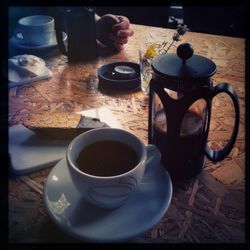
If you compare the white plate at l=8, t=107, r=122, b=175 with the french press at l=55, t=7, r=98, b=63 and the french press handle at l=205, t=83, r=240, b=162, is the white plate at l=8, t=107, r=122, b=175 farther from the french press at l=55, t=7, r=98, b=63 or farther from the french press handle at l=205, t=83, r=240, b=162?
the french press at l=55, t=7, r=98, b=63

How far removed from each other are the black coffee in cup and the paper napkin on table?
1.50 ft

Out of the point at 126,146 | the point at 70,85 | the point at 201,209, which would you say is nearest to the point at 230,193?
the point at 201,209

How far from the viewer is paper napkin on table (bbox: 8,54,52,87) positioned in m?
0.93

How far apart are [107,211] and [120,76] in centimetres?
52

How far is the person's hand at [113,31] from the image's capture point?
114 centimetres

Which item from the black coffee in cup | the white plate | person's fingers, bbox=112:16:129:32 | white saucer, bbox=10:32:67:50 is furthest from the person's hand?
the black coffee in cup

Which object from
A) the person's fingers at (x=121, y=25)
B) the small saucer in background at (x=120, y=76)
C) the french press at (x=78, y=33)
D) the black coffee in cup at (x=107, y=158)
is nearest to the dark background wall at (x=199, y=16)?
the person's fingers at (x=121, y=25)

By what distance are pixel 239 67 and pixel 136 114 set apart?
439mm

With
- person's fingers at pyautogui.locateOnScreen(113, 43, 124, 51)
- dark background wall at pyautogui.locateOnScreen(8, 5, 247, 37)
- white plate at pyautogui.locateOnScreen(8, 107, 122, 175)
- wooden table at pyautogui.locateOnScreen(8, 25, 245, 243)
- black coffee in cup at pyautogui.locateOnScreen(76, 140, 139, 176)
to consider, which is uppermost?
black coffee in cup at pyautogui.locateOnScreen(76, 140, 139, 176)

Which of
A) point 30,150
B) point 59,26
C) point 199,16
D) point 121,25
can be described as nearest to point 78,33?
point 59,26

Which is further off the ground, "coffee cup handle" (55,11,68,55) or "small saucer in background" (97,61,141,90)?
"coffee cup handle" (55,11,68,55)

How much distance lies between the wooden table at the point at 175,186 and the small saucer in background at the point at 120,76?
0.03 meters

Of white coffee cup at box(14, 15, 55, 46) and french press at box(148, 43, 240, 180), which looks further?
white coffee cup at box(14, 15, 55, 46)

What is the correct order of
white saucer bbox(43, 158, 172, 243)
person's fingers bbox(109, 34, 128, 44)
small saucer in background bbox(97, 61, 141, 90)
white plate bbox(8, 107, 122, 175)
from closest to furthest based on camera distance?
white saucer bbox(43, 158, 172, 243)
white plate bbox(8, 107, 122, 175)
small saucer in background bbox(97, 61, 141, 90)
person's fingers bbox(109, 34, 128, 44)
